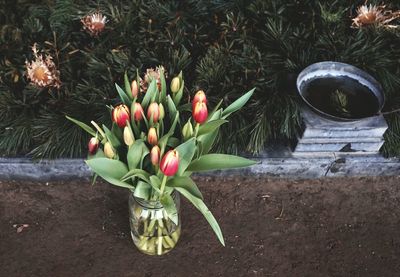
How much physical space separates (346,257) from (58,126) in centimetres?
128

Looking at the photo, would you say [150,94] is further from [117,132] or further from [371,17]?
[371,17]

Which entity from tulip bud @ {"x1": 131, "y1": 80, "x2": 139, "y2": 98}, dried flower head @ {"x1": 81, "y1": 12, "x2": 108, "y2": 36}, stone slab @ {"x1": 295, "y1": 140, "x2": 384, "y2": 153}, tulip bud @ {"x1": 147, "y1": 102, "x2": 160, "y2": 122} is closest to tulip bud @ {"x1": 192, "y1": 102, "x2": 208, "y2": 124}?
tulip bud @ {"x1": 147, "y1": 102, "x2": 160, "y2": 122}

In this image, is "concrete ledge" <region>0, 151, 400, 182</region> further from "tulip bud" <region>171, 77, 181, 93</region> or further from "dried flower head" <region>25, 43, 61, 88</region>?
"tulip bud" <region>171, 77, 181, 93</region>

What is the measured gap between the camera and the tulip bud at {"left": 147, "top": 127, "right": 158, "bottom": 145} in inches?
50.8

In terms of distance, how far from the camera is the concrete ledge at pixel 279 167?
1923 millimetres

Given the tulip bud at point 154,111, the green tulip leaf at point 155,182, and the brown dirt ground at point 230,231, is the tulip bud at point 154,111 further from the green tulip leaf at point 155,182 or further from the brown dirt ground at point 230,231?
the brown dirt ground at point 230,231

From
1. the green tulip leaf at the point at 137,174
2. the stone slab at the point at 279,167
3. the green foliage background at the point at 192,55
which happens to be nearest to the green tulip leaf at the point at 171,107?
the green tulip leaf at the point at 137,174

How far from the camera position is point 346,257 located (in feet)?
6.01

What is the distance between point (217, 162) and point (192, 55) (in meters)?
0.84

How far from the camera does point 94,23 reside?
2074 mm

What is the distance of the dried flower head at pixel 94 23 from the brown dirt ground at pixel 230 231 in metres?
0.69

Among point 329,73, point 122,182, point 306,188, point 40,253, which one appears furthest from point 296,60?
point 40,253

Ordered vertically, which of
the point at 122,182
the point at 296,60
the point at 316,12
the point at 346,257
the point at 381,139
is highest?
the point at 316,12

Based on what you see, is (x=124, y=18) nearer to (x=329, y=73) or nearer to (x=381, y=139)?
(x=329, y=73)
